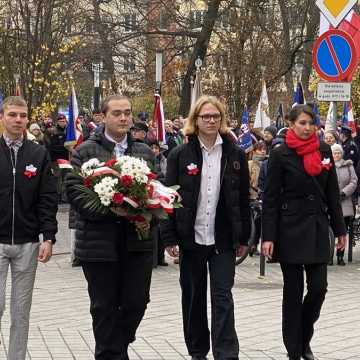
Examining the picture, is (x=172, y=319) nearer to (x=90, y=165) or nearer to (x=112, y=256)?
(x=112, y=256)

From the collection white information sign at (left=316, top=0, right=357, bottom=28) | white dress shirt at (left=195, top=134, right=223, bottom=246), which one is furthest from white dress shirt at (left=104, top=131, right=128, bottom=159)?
white information sign at (left=316, top=0, right=357, bottom=28)

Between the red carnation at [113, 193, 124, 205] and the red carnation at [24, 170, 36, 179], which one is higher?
the red carnation at [24, 170, 36, 179]

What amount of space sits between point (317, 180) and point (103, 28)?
23.7m

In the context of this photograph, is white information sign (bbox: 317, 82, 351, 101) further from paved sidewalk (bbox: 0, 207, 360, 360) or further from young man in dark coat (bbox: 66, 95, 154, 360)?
young man in dark coat (bbox: 66, 95, 154, 360)

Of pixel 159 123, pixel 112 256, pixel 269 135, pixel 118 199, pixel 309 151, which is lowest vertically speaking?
pixel 112 256

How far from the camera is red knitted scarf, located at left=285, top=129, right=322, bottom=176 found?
7844 mm

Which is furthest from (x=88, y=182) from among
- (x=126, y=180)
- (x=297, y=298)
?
(x=297, y=298)

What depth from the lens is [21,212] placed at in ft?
23.8

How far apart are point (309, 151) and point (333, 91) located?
18.3 ft

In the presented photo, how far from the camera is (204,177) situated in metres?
7.73

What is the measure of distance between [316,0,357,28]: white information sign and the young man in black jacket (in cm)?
672

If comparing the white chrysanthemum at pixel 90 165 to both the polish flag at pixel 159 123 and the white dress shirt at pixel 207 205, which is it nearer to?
the white dress shirt at pixel 207 205

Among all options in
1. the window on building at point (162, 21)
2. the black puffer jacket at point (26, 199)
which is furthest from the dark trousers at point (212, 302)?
the window on building at point (162, 21)

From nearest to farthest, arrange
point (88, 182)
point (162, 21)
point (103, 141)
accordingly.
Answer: point (88, 182), point (103, 141), point (162, 21)
